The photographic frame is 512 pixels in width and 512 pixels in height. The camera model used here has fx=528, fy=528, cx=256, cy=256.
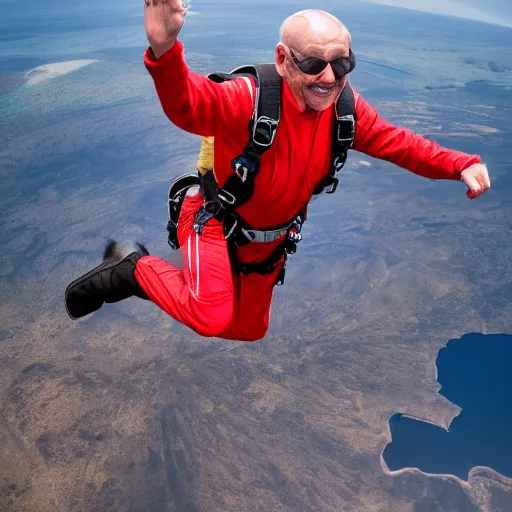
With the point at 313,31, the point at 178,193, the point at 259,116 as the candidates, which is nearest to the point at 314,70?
the point at 313,31

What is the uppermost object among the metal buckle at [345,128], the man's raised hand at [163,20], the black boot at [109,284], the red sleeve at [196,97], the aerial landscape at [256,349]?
the man's raised hand at [163,20]

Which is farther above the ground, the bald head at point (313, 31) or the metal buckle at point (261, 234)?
the bald head at point (313, 31)

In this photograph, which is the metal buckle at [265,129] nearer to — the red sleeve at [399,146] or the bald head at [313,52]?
the bald head at [313,52]

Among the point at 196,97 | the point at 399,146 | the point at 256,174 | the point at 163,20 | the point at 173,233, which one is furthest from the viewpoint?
the point at 173,233

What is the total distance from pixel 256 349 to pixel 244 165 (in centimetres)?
1619

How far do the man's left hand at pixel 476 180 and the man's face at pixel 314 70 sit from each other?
84cm

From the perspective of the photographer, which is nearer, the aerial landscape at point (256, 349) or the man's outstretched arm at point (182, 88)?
the man's outstretched arm at point (182, 88)

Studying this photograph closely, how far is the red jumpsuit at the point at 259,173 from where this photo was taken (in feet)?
8.75

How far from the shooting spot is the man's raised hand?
1.94 meters

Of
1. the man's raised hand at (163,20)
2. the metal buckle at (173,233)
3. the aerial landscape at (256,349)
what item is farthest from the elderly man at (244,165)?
the aerial landscape at (256,349)

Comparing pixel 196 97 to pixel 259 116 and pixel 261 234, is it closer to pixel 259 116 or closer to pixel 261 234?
pixel 259 116

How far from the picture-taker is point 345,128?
9.60 ft

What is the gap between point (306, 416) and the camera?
56.0 feet

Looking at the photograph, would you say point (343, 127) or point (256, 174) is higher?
point (343, 127)
